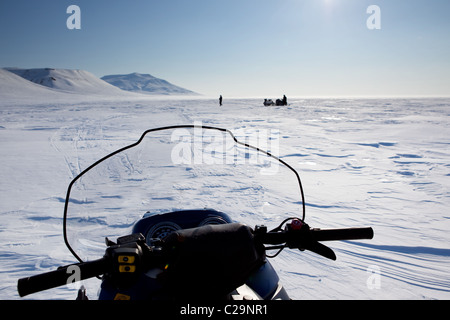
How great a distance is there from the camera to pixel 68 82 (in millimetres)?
116125

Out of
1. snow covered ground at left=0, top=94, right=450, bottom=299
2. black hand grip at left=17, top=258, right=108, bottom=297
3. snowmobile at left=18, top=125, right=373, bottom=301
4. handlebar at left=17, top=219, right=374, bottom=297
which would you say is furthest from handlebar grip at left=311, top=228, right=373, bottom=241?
snow covered ground at left=0, top=94, right=450, bottom=299

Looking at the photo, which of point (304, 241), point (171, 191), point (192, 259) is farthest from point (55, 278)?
point (171, 191)

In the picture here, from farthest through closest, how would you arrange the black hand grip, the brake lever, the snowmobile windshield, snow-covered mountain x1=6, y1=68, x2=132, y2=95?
snow-covered mountain x1=6, y1=68, x2=132, y2=95 < the snowmobile windshield < the brake lever < the black hand grip

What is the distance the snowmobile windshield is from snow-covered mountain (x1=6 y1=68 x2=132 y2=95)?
10157cm

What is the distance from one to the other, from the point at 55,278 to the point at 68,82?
5361 inches

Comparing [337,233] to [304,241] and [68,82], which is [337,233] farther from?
[68,82]

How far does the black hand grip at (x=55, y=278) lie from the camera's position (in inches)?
42.4

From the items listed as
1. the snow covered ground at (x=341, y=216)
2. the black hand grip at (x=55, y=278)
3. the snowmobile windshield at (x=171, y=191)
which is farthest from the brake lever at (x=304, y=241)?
the snow covered ground at (x=341, y=216)

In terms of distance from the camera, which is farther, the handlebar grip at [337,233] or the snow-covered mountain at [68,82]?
the snow-covered mountain at [68,82]

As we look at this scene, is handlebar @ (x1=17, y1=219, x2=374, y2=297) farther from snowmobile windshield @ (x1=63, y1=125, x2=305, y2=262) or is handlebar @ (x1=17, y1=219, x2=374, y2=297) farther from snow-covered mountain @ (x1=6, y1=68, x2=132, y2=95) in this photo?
snow-covered mountain @ (x1=6, y1=68, x2=132, y2=95)

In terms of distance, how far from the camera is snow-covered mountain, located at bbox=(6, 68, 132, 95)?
345 feet

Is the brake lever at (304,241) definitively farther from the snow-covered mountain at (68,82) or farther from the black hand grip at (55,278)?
the snow-covered mountain at (68,82)

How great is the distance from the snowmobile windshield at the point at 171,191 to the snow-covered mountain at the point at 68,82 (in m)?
102
